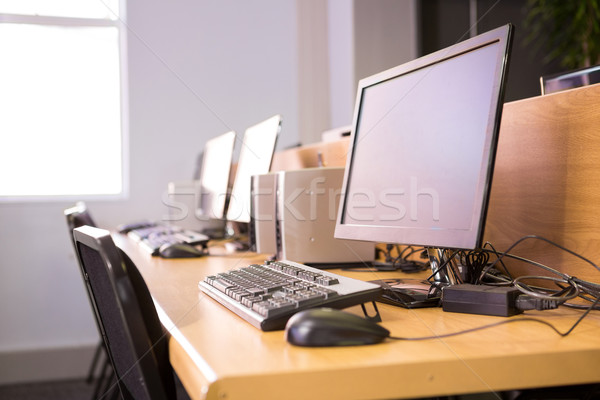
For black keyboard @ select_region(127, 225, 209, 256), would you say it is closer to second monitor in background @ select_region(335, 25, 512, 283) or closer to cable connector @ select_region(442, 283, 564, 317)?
second monitor in background @ select_region(335, 25, 512, 283)

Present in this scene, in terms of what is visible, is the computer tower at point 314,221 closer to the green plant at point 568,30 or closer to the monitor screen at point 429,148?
the monitor screen at point 429,148

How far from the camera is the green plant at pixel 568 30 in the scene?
10.9ft

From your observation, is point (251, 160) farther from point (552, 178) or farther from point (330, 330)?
point (330, 330)

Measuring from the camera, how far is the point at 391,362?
2.07ft

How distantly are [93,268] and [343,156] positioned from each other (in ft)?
3.53

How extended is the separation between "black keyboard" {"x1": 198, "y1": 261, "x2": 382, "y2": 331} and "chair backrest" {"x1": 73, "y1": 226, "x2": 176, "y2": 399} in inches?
5.3

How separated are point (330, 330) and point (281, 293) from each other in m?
0.18

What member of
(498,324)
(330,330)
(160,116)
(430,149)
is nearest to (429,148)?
(430,149)

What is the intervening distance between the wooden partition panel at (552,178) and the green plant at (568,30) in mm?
2615

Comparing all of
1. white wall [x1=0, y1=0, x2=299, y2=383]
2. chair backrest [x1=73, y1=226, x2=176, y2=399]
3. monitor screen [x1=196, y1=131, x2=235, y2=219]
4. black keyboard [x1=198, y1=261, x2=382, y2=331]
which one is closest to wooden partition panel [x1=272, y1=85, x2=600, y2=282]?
black keyboard [x1=198, y1=261, x2=382, y2=331]

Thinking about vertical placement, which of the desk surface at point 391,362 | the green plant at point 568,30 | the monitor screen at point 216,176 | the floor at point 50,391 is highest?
the green plant at point 568,30

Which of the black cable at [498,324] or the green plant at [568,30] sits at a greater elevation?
the green plant at [568,30]

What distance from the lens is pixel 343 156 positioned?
6.03 ft

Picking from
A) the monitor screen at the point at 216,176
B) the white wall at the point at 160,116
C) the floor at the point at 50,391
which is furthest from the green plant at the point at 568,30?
the floor at the point at 50,391
